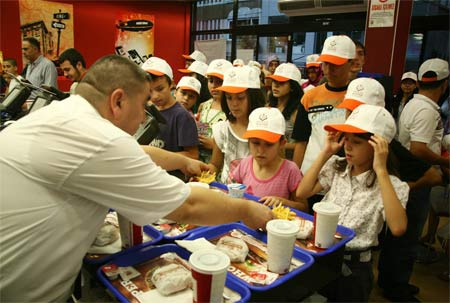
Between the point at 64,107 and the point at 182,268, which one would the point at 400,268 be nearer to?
the point at 182,268

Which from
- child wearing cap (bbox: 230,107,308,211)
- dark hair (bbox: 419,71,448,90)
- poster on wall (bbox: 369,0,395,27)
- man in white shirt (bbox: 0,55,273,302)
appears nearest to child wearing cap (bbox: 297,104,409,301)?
child wearing cap (bbox: 230,107,308,211)

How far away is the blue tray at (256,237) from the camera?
106 cm

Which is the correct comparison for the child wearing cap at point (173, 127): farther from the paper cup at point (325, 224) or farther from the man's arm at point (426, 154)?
the man's arm at point (426, 154)

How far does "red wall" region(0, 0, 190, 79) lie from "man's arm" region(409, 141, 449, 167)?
667 cm

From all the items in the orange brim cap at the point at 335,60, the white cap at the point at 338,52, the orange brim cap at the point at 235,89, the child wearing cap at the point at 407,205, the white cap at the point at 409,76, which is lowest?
the child wearing cap at the point at 407,205

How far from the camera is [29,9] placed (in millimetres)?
6398

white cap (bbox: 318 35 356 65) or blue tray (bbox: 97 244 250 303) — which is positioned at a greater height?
white cap (bbox: 318 35 356 65)

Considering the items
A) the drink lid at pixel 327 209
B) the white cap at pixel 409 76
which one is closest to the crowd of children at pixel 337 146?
the drink lid at pixel 327 209

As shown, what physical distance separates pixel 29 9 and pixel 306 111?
245 inches

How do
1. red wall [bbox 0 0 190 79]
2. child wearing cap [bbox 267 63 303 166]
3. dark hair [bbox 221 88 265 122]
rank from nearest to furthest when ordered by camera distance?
dark hair [bbox 221 88 265 122], child wearing cap [bbox 267 63 303 166], red wall [bbox 0 0 190 79]

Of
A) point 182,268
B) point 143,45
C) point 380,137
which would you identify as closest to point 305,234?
point 182,268

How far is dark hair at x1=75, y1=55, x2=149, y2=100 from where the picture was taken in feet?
3.92

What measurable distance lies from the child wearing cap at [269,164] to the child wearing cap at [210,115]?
679 millimetres

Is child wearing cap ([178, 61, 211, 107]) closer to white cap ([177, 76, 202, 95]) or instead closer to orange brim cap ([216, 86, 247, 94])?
white cap ([177, 76, 202, 95])
